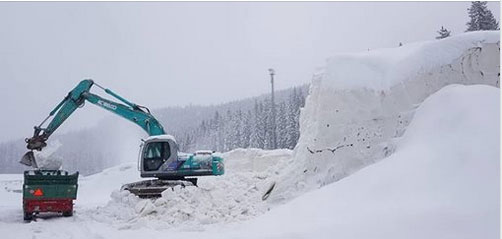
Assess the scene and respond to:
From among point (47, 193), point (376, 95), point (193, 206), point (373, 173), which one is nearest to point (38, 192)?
point (47, 193)

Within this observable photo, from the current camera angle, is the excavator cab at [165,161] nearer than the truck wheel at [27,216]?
No

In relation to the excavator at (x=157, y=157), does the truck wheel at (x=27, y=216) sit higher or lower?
lower

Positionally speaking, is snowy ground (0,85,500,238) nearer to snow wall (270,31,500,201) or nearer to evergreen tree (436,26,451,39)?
snow wall (270,31,500,201)

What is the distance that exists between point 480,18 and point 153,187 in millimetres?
34286

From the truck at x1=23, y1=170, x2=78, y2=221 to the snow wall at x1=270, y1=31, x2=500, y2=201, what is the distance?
20.6 ft

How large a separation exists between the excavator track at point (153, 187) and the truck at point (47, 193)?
2227 mm

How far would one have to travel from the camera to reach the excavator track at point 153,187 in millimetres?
14562

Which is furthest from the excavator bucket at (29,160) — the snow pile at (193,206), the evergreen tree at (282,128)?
the evergreen tree at (282,128)

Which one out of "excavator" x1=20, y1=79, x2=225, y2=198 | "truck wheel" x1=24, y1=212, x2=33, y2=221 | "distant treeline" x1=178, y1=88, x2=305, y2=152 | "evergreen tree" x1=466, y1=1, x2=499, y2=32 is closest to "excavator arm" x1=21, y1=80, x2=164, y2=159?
"excavator" x1=20, y1=79, x2=225, y2=198

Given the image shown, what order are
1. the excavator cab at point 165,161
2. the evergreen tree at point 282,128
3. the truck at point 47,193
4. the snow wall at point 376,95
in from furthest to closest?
the evergreen tree at point 282,128
the excavator cab at point 165,161
the truck at point 47,193
the snow wall at point 376,95

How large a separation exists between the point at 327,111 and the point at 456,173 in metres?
5.30

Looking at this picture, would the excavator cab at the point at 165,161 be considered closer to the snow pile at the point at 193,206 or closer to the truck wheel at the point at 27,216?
the snow pile at the point at 193,206

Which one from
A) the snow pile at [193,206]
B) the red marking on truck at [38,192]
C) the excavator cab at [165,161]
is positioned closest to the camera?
the snow pile at [193,206]

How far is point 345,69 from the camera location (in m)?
12.6
